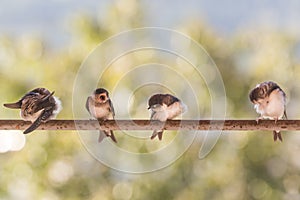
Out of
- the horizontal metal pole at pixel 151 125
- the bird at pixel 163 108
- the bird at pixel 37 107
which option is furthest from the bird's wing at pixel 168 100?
the bird at pixel 37 107

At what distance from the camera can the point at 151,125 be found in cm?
134

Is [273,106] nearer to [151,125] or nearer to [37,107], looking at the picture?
[151,125]

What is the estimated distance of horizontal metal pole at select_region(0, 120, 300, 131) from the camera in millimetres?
1303

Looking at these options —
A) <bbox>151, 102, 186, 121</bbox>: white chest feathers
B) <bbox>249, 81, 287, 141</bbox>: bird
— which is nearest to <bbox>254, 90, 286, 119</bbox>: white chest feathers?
<bbox>249, 81, 287, 141</bbox>: bird

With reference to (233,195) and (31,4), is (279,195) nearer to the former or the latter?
(233,195)

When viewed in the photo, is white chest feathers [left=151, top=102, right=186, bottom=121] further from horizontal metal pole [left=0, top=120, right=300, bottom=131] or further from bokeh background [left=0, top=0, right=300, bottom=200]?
bokeh background [left=0, top=0, right=300, bottom=200]

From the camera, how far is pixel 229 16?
3.22 meters

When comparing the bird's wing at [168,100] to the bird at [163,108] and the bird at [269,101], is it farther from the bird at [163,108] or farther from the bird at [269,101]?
the bird at [269,101]

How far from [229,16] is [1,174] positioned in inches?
53.7

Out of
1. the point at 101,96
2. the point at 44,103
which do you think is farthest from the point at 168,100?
the point at 44,103

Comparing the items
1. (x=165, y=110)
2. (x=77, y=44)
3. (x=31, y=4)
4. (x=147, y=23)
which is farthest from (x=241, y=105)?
(x=165, y=110)

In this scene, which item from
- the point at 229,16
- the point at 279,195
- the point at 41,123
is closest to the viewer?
the point at 41,123

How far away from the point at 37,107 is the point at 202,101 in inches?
62.1

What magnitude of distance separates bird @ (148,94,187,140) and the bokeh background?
139cm
